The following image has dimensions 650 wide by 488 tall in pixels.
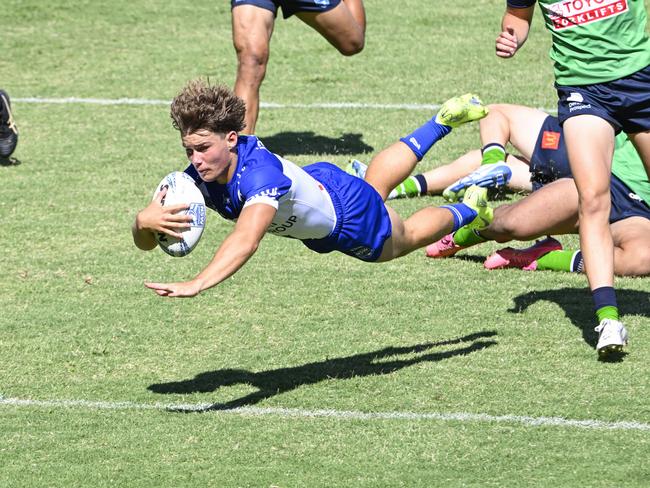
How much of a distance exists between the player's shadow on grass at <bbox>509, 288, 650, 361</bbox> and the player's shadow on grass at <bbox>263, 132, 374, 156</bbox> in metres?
3.35

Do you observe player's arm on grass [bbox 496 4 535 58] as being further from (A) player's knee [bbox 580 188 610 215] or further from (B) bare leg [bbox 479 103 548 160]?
(B) bare leg [bbox 479 103 548 160]

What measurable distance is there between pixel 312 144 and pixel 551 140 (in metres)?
2.84

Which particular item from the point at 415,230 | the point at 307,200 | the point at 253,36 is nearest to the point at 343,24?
the point at 253,36

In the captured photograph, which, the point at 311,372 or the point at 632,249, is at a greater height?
the point at 632,249

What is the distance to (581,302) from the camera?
799 cm

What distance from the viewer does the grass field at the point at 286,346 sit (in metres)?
5.82

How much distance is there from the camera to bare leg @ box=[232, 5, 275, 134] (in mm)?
10039

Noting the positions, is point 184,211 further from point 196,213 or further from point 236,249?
point 236,249

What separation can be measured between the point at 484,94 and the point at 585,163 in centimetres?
547

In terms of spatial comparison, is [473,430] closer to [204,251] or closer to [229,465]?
[229,465]

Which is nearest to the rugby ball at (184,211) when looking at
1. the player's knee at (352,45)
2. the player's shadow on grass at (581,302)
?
the player's shadow on grass at (581,302)

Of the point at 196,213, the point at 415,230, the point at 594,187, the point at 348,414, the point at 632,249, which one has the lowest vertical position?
the point at 348,414

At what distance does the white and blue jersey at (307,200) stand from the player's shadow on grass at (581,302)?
1.31 m

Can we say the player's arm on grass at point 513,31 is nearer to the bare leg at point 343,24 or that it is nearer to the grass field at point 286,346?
the grass field at point 286,346
